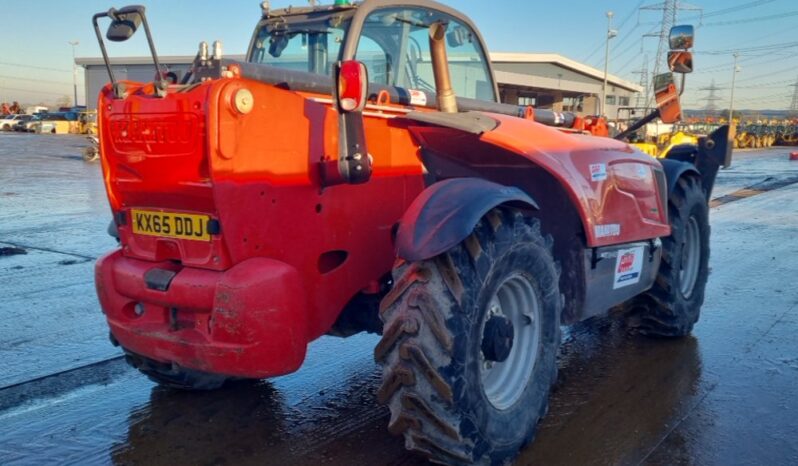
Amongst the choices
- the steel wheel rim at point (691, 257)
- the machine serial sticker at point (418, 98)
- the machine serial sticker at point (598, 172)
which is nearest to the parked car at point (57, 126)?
the steel wheel rim at point (691, 257)

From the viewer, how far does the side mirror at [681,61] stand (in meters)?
4.82

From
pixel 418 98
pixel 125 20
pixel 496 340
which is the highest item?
pixel 125 20

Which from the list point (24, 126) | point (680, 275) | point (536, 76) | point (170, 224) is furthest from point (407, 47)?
point (24, 126)

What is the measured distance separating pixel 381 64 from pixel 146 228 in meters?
1.70

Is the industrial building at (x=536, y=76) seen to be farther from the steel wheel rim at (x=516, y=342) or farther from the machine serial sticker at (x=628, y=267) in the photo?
the steel wheel rim at (x=516, y=342)

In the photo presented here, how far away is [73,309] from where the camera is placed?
626 cm

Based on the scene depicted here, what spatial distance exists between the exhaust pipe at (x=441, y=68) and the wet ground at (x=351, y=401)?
6.00 ft

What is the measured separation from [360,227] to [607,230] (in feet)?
5.16

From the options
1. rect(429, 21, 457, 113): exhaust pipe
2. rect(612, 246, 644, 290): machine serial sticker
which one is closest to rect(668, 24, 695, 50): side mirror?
rect(612, 246, 644, 290): machine serial sticker

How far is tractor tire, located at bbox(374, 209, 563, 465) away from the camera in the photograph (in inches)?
120

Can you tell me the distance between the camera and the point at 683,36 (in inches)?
188

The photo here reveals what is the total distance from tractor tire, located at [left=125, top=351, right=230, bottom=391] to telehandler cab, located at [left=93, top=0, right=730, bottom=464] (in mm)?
15

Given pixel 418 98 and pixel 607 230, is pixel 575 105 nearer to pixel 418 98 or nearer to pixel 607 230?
pixel 607 230

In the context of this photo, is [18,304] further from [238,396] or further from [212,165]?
[212,165]
